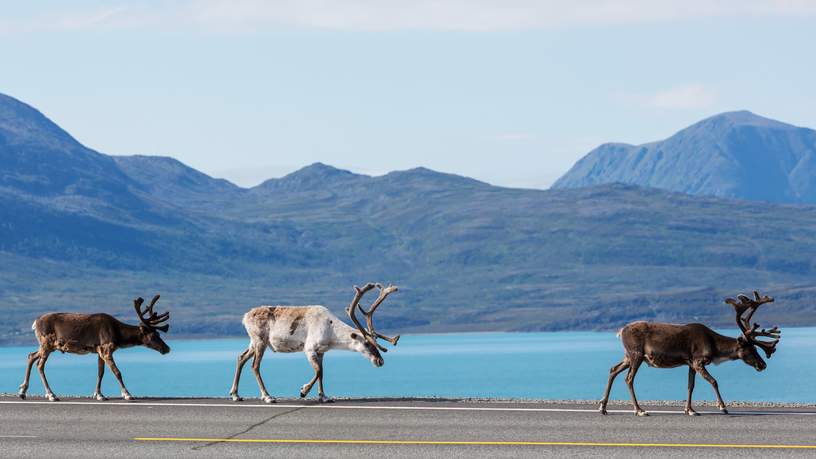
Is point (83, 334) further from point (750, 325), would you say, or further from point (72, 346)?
point (750, 325)

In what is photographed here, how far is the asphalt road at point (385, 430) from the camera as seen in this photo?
63.0ft

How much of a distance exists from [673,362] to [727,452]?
4.67 m

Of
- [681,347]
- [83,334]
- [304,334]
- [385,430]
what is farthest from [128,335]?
[681,347]

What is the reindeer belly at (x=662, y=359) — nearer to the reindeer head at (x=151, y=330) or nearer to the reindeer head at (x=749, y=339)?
the reindeer head at (x=749, y=339)

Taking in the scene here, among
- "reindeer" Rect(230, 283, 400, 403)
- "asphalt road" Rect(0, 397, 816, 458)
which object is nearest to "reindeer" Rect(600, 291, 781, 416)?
Result: "asphalt road" Rect(0, 397, 816, 458)

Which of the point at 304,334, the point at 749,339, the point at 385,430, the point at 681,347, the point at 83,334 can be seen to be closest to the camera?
the point at 385,430

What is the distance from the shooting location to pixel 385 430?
21266 millimetres

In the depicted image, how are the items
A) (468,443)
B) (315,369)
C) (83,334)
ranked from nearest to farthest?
(468,443) < (315,369) < (83,334)

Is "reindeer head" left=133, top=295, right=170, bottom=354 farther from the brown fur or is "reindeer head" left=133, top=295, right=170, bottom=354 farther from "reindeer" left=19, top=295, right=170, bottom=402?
the brown fur

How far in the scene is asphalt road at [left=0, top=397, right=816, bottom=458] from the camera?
19203 millimetres

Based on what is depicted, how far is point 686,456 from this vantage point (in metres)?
18.6

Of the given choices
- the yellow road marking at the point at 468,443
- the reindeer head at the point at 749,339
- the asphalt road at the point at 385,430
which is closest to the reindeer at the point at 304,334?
the asphalt road at the point at 385,430

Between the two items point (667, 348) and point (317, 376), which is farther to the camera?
point (317, 376)

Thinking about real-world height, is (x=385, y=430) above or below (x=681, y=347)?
below
